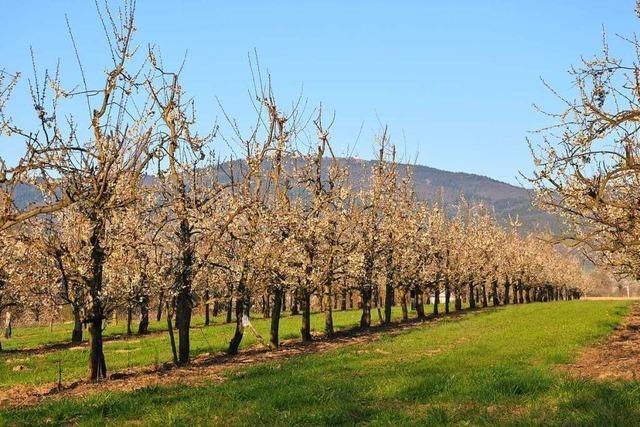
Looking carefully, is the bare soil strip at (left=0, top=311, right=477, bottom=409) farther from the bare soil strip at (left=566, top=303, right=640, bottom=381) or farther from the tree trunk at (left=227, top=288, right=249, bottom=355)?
the bare soil strip at (left=566, top=303, right=640, bottom=381)

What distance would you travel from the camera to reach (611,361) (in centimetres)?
1734

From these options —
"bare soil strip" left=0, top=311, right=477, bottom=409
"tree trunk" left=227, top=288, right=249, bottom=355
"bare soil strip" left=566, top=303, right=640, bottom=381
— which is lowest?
"bare soil strip" left=0, top=311, right=477, bottom=409

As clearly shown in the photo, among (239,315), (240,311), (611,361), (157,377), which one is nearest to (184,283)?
(239,315)

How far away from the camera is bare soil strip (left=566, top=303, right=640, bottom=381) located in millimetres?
14191

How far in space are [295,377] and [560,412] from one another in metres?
7.71

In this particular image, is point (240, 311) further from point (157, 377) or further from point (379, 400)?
point (379, 400)

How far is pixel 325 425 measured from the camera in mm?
9930

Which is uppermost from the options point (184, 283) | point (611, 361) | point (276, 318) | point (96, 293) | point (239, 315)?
point (184, 283)

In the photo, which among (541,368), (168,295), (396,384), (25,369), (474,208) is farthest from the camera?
(474,208)

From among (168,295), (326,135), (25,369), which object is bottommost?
(25,369)

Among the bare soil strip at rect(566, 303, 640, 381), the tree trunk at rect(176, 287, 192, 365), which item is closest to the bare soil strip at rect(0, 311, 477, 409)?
the tree trunk at rect(176, 287, 192, 365)

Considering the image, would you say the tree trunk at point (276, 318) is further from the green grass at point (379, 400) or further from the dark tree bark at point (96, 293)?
the green grass at point (379, 400)

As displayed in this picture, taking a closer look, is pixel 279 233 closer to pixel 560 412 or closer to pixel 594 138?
pixel 594 138

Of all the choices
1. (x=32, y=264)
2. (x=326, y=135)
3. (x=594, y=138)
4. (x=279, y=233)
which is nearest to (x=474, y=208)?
(x=326, y=135)
